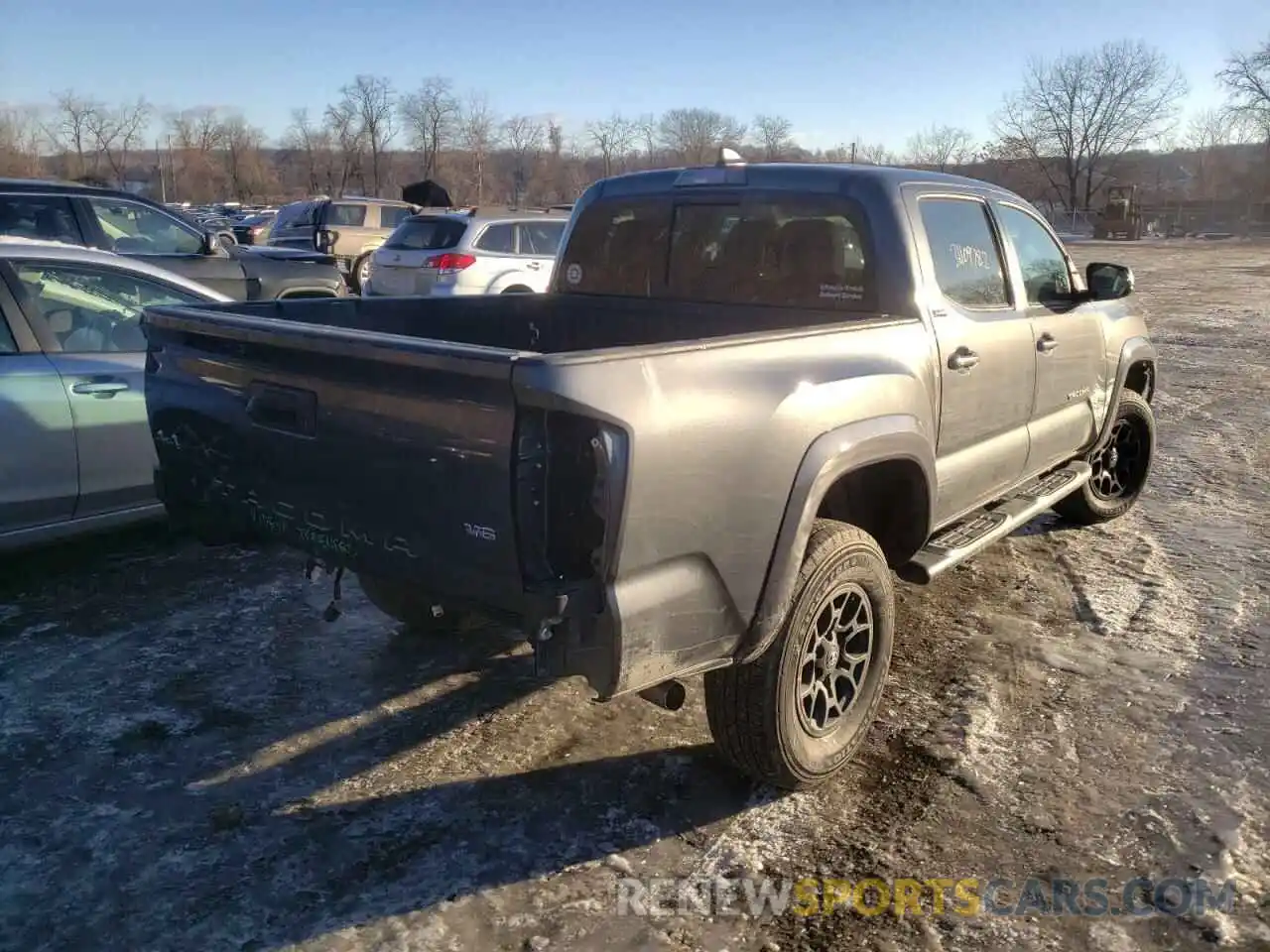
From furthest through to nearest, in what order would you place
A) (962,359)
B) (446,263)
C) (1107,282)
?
(446,263), (1107,282), (962,359)

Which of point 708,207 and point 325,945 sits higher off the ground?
point 708,207

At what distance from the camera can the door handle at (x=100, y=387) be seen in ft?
16.2

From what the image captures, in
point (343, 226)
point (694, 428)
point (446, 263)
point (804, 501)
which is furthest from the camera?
point (343, 226)

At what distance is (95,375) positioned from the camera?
16.4 feet

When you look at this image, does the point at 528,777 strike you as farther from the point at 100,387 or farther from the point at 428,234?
the point at 428,234

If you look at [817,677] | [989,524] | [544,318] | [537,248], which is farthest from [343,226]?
[817,677]

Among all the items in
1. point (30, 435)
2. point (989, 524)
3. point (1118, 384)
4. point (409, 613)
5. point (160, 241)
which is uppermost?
point (160, 241)

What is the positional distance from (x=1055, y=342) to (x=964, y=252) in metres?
0.85

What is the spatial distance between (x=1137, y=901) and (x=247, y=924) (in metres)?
2.44

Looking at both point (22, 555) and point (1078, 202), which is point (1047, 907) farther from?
point (1078, 202)

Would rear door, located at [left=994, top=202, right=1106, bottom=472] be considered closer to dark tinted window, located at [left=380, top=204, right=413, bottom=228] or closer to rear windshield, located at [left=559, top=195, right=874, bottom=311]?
rear windshield, located at [left=559, top=195, right=874, bottom=311]

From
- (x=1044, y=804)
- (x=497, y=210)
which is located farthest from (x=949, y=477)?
(x=497, y=210)

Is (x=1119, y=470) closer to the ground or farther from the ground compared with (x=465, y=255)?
closer to the ground

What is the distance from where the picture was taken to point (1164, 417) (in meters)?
9.55
